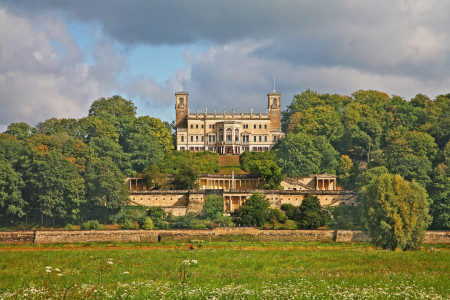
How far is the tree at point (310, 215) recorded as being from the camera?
80188mm

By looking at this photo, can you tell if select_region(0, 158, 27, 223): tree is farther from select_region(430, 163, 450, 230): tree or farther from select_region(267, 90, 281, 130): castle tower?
select_region(267, 90, 281, 130): castle tower

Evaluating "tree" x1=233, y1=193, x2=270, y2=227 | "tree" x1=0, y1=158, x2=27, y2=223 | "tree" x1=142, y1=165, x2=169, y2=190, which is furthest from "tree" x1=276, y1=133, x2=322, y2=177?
"tree" x1=0, y1=158, x2=27, y2=223

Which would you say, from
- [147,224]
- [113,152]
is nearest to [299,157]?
[113,152]

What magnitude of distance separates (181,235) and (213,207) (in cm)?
1616

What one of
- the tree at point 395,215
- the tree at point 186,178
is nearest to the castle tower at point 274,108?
the tree at point 186,178

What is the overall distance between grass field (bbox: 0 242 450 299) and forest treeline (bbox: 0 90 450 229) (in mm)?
35179

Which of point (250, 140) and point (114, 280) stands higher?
point (250, 140)

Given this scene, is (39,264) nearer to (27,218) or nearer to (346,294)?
(346,294)

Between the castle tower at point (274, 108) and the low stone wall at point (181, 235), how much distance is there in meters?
53.3

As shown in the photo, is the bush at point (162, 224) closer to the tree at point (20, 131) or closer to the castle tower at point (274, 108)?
the tree at point (20, 131)

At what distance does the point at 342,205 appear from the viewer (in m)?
91.8

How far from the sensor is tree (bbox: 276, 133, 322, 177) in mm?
100688

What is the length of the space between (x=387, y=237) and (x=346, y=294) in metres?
32.0

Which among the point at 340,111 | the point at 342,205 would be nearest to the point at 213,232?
the point at 342,205
